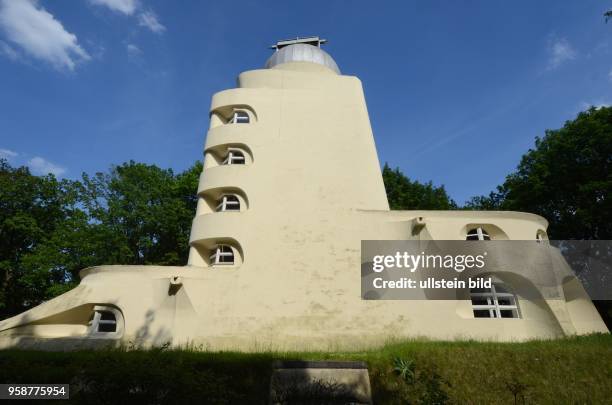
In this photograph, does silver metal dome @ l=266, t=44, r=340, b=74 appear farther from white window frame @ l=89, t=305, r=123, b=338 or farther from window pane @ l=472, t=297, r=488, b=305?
white window frame @ l=89, t=305, r=123, b=338

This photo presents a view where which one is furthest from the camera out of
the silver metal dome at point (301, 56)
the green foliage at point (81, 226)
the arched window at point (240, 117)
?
the green foliage at point (81, 226)

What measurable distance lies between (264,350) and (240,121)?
12079 millimetres

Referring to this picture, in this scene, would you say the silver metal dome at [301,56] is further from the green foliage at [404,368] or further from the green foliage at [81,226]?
the green foliage at [404,368]

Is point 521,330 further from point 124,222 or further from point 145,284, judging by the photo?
point 124,222

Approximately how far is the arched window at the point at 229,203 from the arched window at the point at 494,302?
1136 cm

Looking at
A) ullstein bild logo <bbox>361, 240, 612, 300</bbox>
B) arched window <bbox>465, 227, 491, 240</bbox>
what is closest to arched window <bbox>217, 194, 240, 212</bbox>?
ullstein bild logo <bbox>361, 240, 612, 300</bbox>

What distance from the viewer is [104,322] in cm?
1529

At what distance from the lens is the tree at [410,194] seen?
1211 inches

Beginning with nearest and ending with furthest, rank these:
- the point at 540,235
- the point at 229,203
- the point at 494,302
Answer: the point at 494,302
the point at 540,235
the point at 229,203

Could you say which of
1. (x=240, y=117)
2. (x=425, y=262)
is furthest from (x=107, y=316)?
(x=425, y=262)

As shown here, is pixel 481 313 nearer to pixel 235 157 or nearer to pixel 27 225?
pixel 235 157

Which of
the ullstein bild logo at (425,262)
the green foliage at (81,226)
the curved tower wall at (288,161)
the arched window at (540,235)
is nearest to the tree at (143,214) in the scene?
the green foliage at (81,226)

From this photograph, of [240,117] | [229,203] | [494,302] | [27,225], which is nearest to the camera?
[494,302]

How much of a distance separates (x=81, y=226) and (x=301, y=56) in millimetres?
20896
